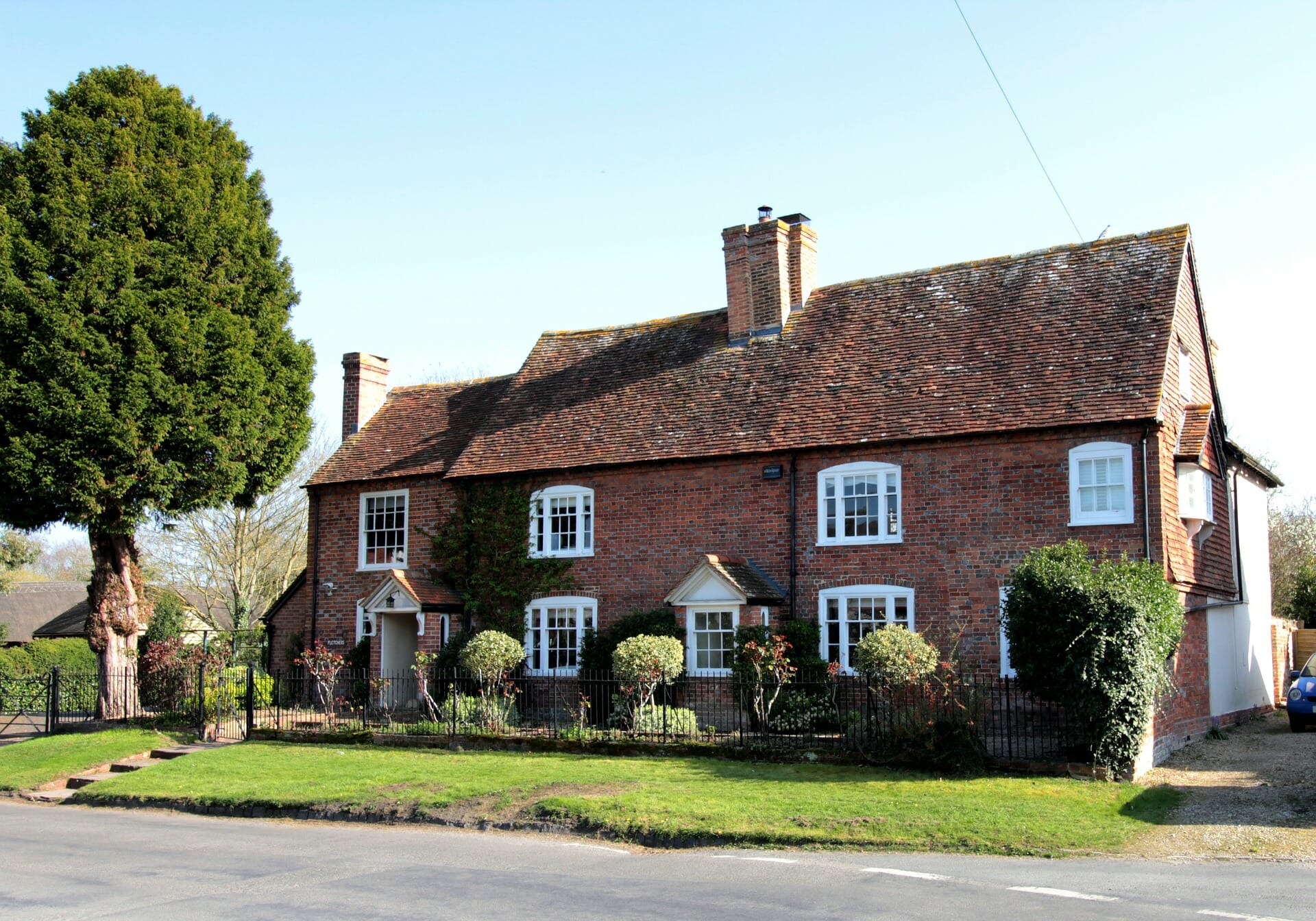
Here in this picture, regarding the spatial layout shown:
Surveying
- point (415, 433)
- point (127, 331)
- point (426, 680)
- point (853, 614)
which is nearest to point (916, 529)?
point (853, 614)

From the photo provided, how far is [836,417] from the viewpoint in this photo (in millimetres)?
22484

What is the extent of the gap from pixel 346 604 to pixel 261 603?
1806cm

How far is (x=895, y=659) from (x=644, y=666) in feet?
16.1

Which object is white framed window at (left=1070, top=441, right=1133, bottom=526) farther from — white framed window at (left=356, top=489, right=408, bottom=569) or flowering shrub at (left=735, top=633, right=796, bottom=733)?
white framed window at (left=356, top=489, right=408, bottom=569)

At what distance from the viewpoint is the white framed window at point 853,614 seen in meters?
21.2

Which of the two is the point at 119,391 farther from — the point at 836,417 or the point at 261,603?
the point at 261,603

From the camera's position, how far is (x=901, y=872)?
11.1m

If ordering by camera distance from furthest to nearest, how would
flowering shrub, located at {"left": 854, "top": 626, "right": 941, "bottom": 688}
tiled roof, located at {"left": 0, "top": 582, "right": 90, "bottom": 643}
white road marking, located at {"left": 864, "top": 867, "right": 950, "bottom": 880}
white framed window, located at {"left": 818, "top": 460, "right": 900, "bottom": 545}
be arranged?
tiled roof, located at {"left": 0, "top": 582, "right": 90, "bottom": 643}, white framed window, located at {"left": 818, "top": 460, "right": 900, "bottom": 545}, flowering shrub, located at {"left": 854, "top": 626, "right": 941, "bottom": 688}, white road marking, located at {"left": 864, "top": 867, "right": 950, "bottom": 880}

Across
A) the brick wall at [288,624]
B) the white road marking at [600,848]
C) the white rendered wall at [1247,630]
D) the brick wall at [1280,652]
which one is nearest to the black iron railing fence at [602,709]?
the brick wall at [288,624]

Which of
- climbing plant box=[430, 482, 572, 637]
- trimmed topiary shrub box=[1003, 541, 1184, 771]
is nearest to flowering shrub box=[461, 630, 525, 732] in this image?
climbing plant box=[430, 482, 572, 637]

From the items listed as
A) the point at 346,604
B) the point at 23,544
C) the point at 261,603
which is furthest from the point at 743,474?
the point at 23,544

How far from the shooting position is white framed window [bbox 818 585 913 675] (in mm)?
21234

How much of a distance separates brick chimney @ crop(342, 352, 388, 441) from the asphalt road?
738 inches

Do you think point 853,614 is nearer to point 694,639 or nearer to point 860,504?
point 860,504
